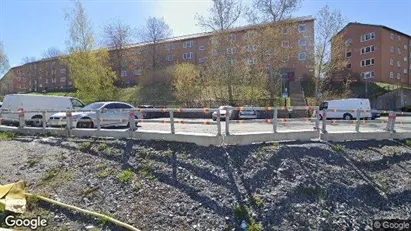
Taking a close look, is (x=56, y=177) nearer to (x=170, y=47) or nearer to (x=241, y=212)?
(x=241, y=212)

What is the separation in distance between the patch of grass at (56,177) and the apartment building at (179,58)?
26.2 metres

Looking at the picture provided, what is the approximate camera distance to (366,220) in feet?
22.5

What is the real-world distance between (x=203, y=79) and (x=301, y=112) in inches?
470

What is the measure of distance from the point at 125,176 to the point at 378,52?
2012 inches

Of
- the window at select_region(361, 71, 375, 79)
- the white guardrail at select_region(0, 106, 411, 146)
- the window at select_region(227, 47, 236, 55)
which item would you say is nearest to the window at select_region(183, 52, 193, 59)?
the window at select_region(227, 47, 236, 55)

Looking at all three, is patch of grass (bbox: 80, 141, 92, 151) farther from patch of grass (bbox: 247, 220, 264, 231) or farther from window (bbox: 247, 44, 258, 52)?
window (bbox: 247, 44, 258, 52)

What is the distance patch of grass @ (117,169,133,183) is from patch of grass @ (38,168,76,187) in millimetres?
1266

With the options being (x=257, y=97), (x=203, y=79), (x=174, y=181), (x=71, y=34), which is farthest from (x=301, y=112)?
(x=71, y=34)

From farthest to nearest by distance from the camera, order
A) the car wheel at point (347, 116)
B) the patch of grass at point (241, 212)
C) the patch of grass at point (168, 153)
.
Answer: the car wheel at point (347, 116) < the patch of grass at point (168, 153) < the patch of grass at point (241, 212)

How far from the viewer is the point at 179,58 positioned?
5862 cm

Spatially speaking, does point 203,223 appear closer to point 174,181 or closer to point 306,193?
point 174,181

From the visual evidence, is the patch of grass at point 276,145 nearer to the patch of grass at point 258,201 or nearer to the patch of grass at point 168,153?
the patch of grass at point 258,201

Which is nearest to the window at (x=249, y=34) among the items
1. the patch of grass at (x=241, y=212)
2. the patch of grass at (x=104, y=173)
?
the patch of grass at (x=104, y=173)

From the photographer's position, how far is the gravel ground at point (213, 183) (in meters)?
6.17
